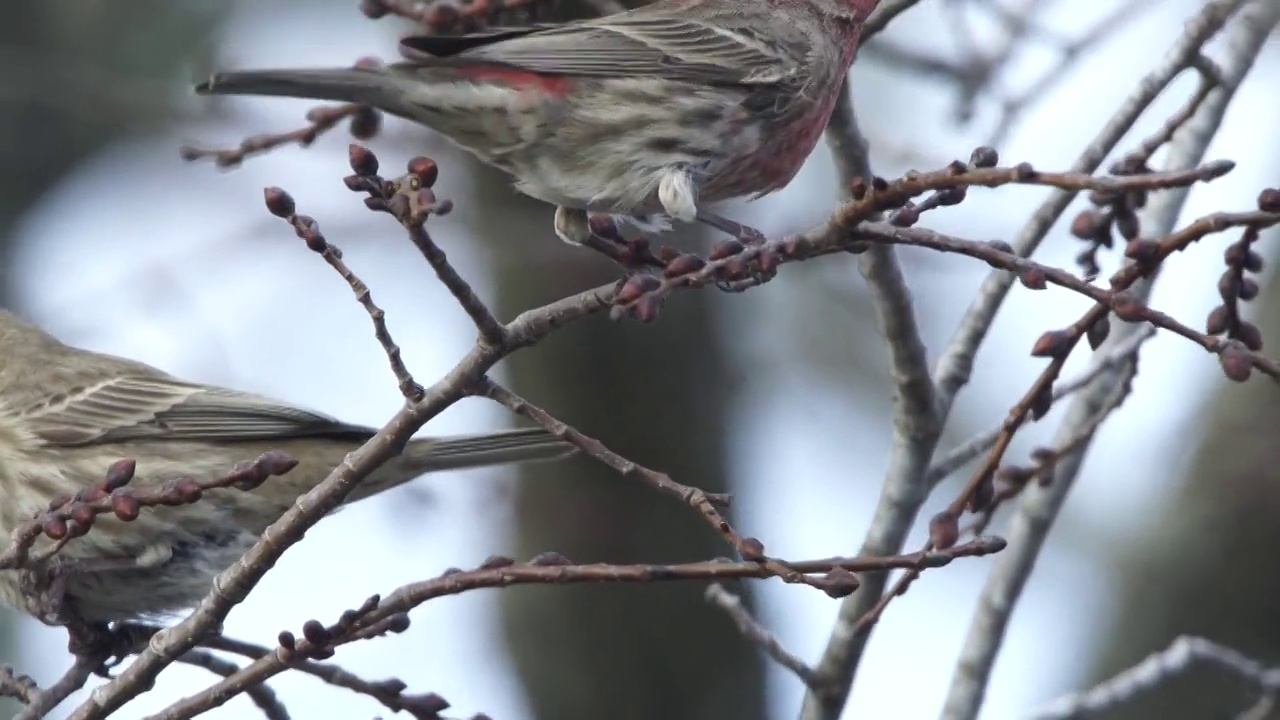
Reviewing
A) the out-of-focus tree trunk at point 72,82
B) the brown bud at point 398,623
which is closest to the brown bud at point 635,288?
the brown bud at point 398,623

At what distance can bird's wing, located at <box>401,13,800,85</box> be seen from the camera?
5.35 metres

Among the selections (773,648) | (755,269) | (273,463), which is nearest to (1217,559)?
(773,648)

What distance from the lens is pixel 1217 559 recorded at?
736 centimetres

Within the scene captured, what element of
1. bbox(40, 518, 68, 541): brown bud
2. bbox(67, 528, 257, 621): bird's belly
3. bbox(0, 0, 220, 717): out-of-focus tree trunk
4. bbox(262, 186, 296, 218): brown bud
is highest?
bbox(0, 0, 220, 717): out-of-focus tree trunk

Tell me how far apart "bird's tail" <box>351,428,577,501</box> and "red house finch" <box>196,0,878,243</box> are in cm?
63

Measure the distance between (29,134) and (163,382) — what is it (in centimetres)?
491

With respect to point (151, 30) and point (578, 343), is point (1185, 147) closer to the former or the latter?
point (578, 343)

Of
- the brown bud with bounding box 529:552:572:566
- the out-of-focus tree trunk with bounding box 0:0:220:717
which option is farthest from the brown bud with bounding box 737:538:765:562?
the out-of-focus tree trunk with bounding box 0:0:220:717

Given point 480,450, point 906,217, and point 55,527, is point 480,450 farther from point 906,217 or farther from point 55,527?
point 906,217

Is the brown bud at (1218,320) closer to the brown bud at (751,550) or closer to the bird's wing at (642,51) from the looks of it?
the brown bud at (751,550)

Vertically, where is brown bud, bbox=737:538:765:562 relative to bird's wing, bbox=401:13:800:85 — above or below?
below

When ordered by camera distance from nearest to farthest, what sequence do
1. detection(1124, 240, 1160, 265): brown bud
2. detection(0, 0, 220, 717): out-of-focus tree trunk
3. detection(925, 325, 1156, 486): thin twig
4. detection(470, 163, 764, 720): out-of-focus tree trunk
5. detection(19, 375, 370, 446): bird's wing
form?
detection(1124, 240, 1160, 265): brown bud → detection(925, 325, 1156, 486): thin twig → detection(19, 375, 370, 446): bird's wing → detection(470, 163, 764, 720): out-of-focus tree trunk → detection(0, 0, 220, 717): out-of-focus tree trunk

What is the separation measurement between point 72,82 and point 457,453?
4.47 metres

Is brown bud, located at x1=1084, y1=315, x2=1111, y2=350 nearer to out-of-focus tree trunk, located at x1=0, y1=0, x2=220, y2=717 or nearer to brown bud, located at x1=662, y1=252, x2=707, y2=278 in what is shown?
brown bud, located at x1=662, y1=252, x2=707, y2=278
